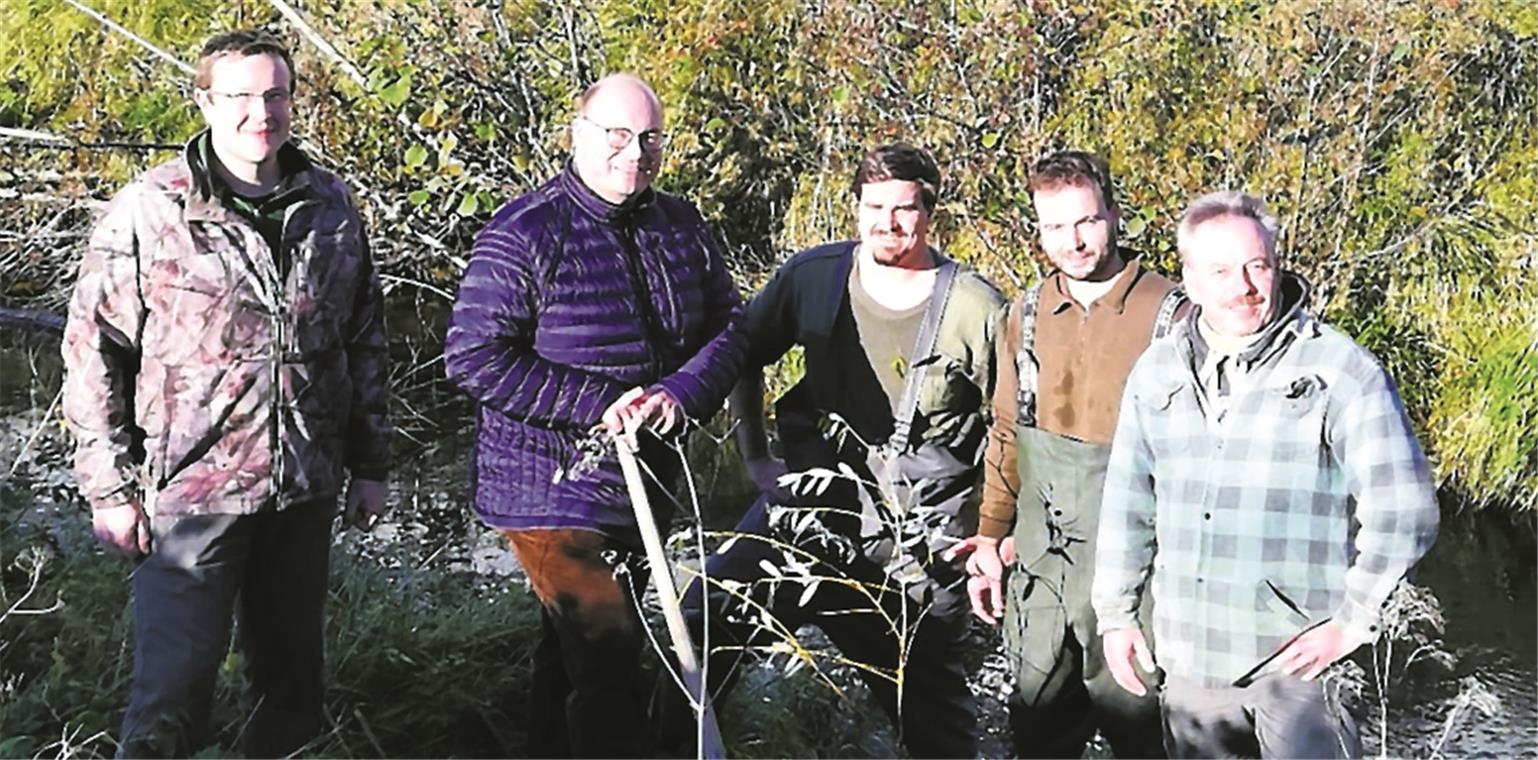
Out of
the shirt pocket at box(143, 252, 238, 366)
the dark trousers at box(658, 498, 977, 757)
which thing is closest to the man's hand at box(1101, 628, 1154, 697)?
the dark trousers at box(658, 498, 977, 757)

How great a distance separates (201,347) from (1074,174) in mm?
1736

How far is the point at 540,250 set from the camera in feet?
10.3

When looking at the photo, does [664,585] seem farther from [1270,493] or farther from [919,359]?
[1270,493]

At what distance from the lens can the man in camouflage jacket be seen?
9.25 feet

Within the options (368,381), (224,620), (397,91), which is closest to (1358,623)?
(368,381)

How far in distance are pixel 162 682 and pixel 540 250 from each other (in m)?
1.11

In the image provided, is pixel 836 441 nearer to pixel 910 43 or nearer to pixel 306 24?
pixel 910 43

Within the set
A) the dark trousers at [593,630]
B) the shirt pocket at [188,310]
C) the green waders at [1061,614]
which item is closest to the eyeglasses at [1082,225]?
the green waders at [1061,614]

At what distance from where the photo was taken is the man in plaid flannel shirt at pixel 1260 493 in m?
2.53

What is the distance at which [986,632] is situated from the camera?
20.3ft

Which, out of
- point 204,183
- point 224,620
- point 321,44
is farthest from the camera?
point 321,44

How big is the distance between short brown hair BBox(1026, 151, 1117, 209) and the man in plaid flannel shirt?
368 millimetres

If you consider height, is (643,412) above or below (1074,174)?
below

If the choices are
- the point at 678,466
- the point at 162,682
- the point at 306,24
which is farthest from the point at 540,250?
the point at 306,24
